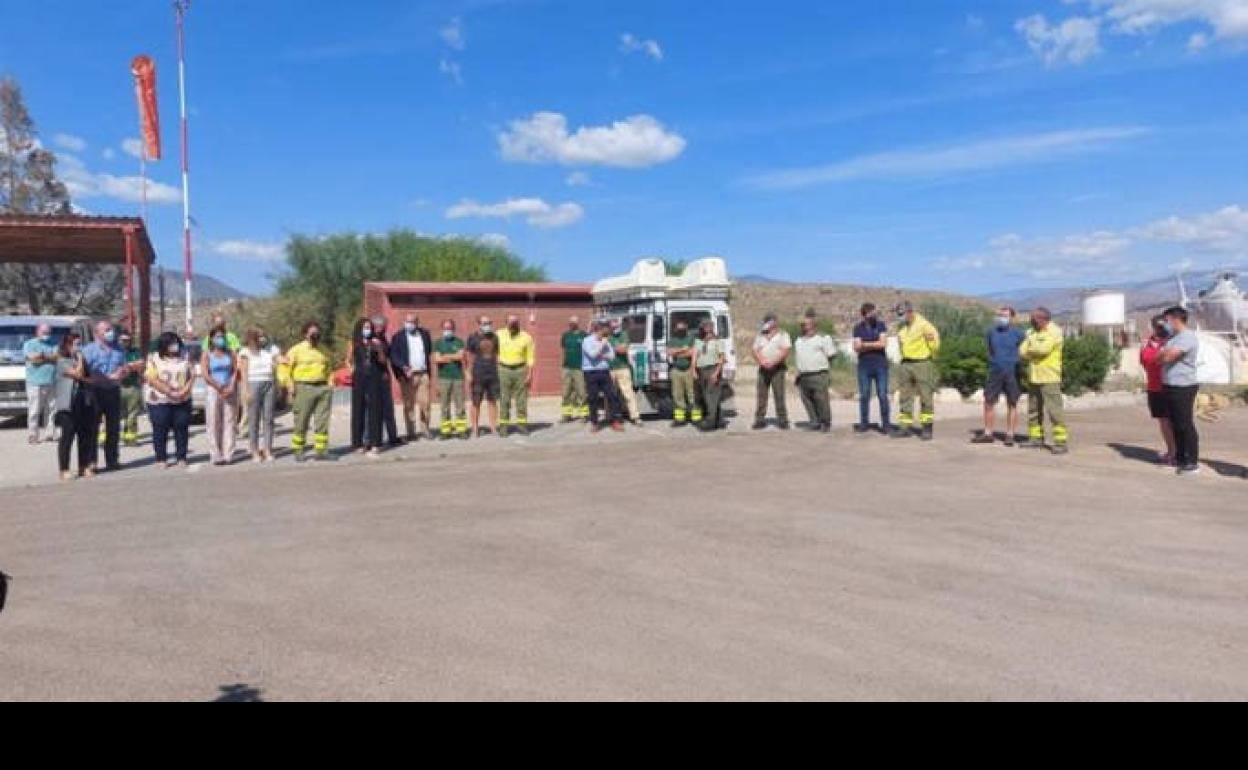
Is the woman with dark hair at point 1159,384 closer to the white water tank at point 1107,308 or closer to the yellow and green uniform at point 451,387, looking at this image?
the yellow and green uniform at point 451,387

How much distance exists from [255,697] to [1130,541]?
6.46 m

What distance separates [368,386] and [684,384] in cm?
526

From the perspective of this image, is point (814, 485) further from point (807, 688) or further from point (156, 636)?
point (156, 636)

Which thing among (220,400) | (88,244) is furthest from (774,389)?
(88,244)

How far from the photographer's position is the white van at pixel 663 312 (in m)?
18.2

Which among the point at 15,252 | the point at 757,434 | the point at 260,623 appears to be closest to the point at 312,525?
the point at 260,623

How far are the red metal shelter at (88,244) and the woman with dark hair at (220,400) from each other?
1132cm

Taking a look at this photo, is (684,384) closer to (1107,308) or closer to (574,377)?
(574,377)

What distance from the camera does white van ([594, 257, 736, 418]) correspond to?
59.7 ft

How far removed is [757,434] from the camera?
1566cm

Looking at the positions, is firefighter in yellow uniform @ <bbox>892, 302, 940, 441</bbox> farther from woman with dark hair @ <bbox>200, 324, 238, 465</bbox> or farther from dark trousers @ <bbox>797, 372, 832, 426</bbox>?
woman with dark hair @ <bbox>200, 324, 238, 465</bbox>

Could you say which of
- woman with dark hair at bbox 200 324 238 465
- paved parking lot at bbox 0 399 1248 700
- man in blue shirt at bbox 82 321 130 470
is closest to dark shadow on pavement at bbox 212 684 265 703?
paved parking lot at bbox 0 399 1248 700

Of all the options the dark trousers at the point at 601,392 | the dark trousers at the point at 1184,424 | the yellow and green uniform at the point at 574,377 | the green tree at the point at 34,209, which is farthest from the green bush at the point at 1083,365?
the green tree at the point at 34,209

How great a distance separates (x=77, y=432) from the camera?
12.5 m
